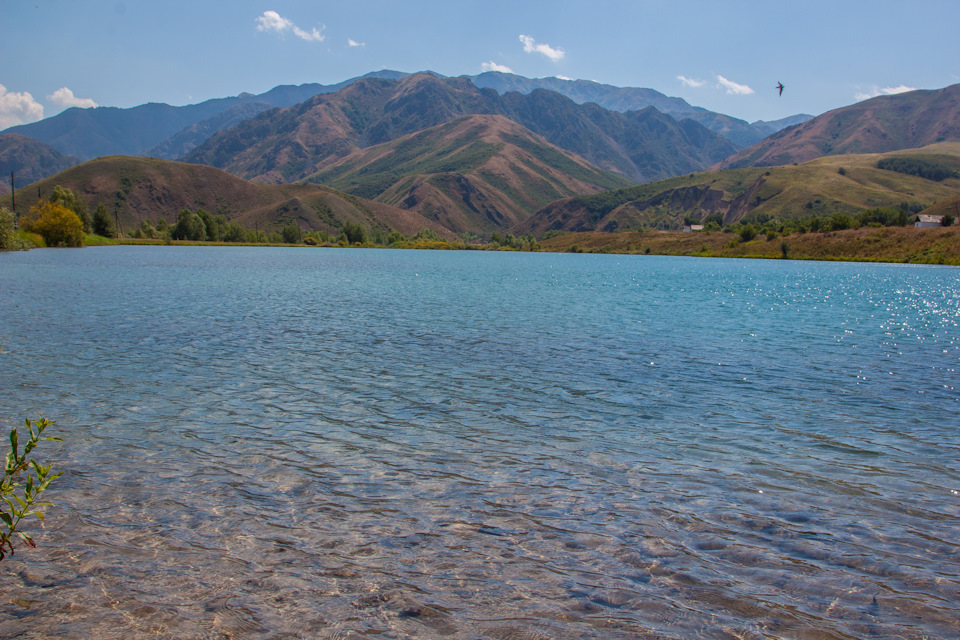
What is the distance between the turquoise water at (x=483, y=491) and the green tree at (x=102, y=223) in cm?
19467

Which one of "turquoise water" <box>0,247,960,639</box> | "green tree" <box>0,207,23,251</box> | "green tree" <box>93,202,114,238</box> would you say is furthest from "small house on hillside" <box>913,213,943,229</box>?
"green tree" <box>93,202,114,238</box>

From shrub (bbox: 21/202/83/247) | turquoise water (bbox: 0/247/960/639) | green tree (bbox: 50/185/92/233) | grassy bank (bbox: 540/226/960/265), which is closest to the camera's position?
turquoise water (bbox: 0/247/960/639)

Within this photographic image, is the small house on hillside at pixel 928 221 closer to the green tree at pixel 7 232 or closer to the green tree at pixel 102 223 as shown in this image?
the green tree at pixel 7 232

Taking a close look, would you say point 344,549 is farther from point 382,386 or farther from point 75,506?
point 382,386

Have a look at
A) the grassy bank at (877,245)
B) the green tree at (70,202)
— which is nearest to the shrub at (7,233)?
the green tree at (70,202)

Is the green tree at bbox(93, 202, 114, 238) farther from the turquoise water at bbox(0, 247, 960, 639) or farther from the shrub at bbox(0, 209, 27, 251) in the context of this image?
the turquoise water at bbox(0, 247, 960, 639)

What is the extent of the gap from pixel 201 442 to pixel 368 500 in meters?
5.48

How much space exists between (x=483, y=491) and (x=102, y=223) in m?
222

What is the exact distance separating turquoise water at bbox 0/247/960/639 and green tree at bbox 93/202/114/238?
639ft

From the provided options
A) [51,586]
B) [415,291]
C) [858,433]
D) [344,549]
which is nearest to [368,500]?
[344,549]

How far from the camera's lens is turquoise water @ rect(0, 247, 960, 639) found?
7.59 meters

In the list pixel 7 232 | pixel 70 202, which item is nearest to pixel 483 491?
pixel 7 232

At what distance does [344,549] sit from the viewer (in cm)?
906

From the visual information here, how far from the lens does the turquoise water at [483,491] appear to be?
759cm
